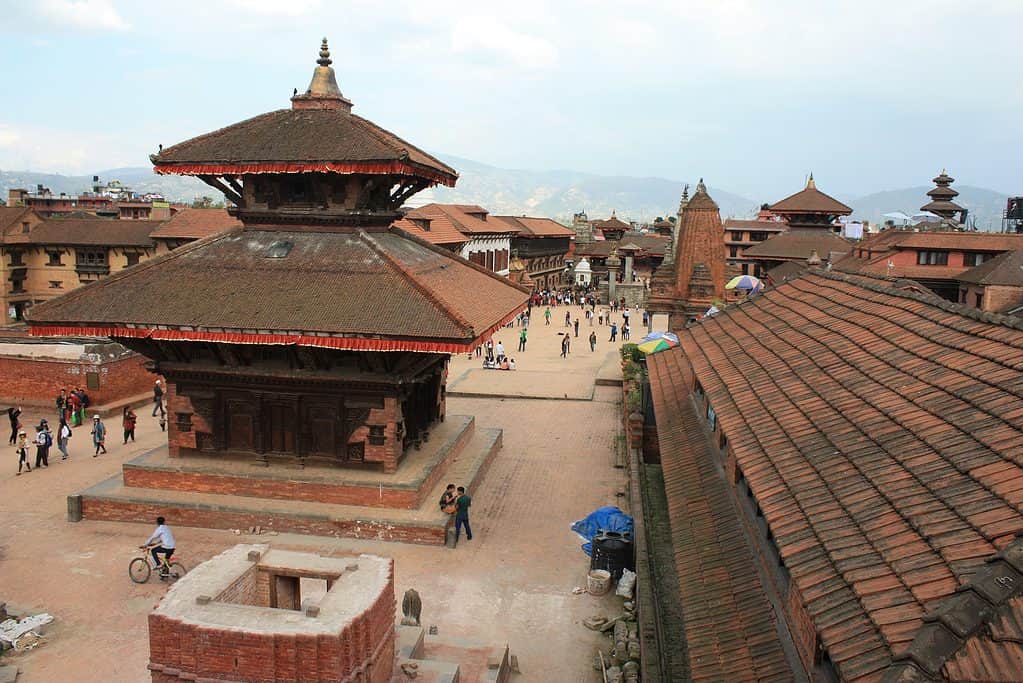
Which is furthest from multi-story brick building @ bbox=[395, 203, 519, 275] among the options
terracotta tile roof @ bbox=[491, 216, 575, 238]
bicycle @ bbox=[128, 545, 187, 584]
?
bicycle @ bbox=[128, 545, 187, 584]

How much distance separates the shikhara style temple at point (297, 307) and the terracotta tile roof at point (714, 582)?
14.0 feet

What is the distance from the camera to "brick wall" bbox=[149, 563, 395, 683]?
24.1 ft

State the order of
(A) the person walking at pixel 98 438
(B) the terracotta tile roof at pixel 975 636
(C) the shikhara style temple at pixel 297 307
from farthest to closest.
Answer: (A) the person walking at pixel 98 438 < (C) the shikhara style temple at pixel 297 307 < (B) the terracotta tile roof at pixel 975 636

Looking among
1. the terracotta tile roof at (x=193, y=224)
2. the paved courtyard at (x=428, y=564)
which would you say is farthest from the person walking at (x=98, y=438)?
the terracotta tile roof at (x=193, y=224)

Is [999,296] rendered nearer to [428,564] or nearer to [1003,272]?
[1003,272]

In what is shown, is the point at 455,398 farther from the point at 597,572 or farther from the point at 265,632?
the point at 265,632

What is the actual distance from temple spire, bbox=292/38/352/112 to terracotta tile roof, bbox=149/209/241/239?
26431mm

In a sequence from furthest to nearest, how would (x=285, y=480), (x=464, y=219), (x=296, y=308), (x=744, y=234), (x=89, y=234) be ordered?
(x=744, y=234) → (x=464, y=219) → (x=89, y=234) → (x=285, y=480) → (x=296, y=308)

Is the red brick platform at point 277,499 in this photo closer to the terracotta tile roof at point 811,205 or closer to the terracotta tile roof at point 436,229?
the terracotta tile roof at point 436,229

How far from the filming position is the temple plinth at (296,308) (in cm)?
1335

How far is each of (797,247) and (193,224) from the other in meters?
36.5

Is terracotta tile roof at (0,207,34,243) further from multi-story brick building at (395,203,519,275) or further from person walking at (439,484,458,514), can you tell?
person walking at (439,484,458,514)

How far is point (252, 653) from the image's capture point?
737 centimetres

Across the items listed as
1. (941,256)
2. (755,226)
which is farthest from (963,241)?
(755,226)
